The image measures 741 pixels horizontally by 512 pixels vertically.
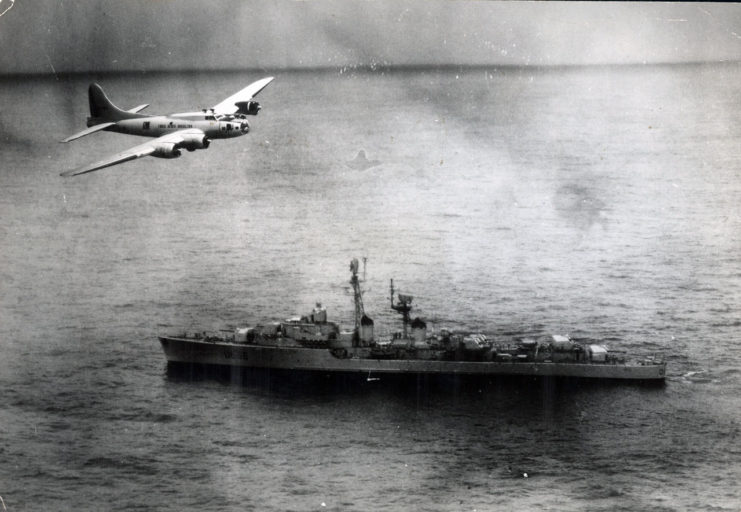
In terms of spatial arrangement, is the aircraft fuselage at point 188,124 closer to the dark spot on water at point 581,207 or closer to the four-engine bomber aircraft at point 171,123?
the four-engine bomber aircraft at point 171,123

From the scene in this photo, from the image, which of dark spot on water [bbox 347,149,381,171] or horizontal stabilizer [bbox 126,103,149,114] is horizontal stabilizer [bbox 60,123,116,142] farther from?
dark spot on water [bbox 347,149,381,171]

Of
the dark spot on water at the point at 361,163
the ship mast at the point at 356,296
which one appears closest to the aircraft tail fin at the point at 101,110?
the dark spot on water at the point at 361,163

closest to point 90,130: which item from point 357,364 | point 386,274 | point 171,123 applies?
point 171,123

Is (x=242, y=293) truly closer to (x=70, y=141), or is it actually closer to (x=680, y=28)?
(x=70, y=141)

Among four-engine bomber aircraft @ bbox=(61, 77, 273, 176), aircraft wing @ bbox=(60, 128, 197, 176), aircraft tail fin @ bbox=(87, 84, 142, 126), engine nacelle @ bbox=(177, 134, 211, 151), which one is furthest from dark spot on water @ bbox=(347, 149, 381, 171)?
aircraft tail fin @ bbox=(87, 84, 142, 126)

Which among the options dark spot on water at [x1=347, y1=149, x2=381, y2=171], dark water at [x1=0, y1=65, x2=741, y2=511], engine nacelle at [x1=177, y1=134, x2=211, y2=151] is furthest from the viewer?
dark spot on water at [x1=347, y1=149, x2=381, y2=171]

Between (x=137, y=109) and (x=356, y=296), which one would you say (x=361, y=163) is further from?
(x=137, y=109)
